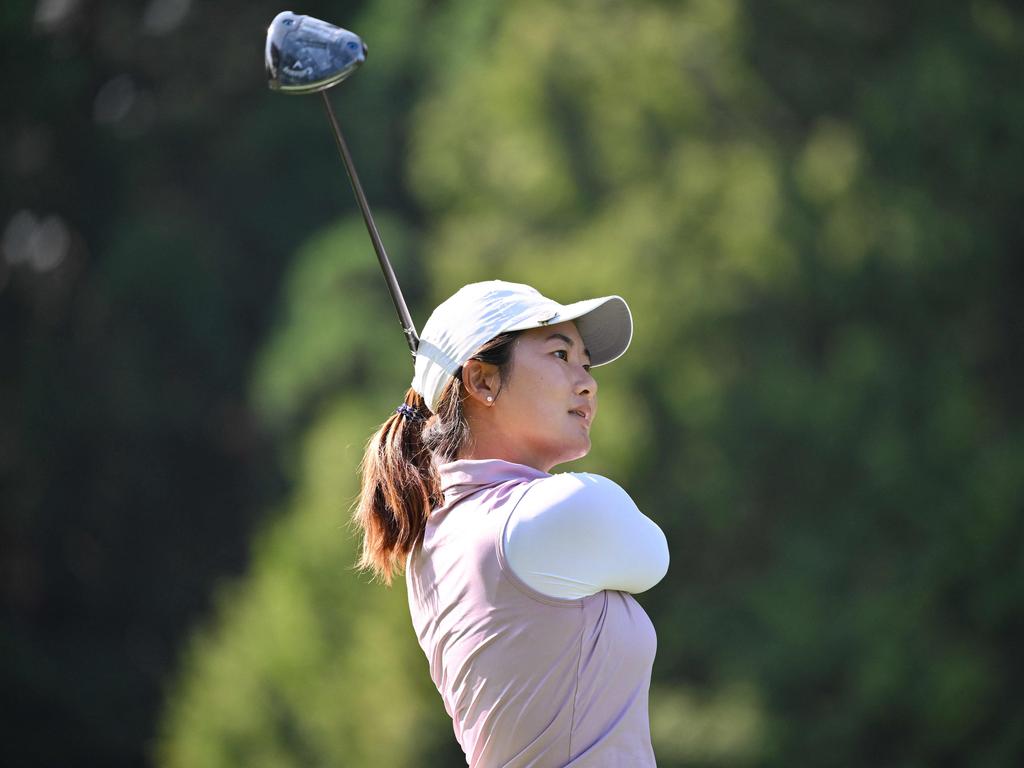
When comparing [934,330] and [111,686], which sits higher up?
[934,330]

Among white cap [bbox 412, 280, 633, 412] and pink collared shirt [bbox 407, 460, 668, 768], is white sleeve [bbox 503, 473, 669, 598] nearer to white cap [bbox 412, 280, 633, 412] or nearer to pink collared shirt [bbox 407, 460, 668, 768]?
pink collared shirt [bbox 407, 460, 668, 768]

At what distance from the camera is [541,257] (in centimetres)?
704

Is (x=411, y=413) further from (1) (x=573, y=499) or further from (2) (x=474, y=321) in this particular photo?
(1) (x=573, y=499)

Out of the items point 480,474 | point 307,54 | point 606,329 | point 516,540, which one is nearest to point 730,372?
point 606,329

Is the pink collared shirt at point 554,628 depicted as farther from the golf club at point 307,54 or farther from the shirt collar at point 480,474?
the golf club at point 307,54

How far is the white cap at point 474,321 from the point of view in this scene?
1530mm

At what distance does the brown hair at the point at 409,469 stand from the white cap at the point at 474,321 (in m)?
0.02

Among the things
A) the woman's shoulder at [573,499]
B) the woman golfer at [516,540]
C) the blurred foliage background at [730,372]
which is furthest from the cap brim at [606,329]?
the blurred foliage background at [730,372]

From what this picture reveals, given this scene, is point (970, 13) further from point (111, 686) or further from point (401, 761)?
point (111, 686)

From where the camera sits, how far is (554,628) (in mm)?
1385

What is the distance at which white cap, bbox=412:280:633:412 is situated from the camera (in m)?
1.53

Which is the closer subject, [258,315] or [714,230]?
[714,230]

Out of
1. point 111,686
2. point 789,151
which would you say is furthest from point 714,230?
point 111,686

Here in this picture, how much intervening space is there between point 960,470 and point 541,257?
2.24 metres
